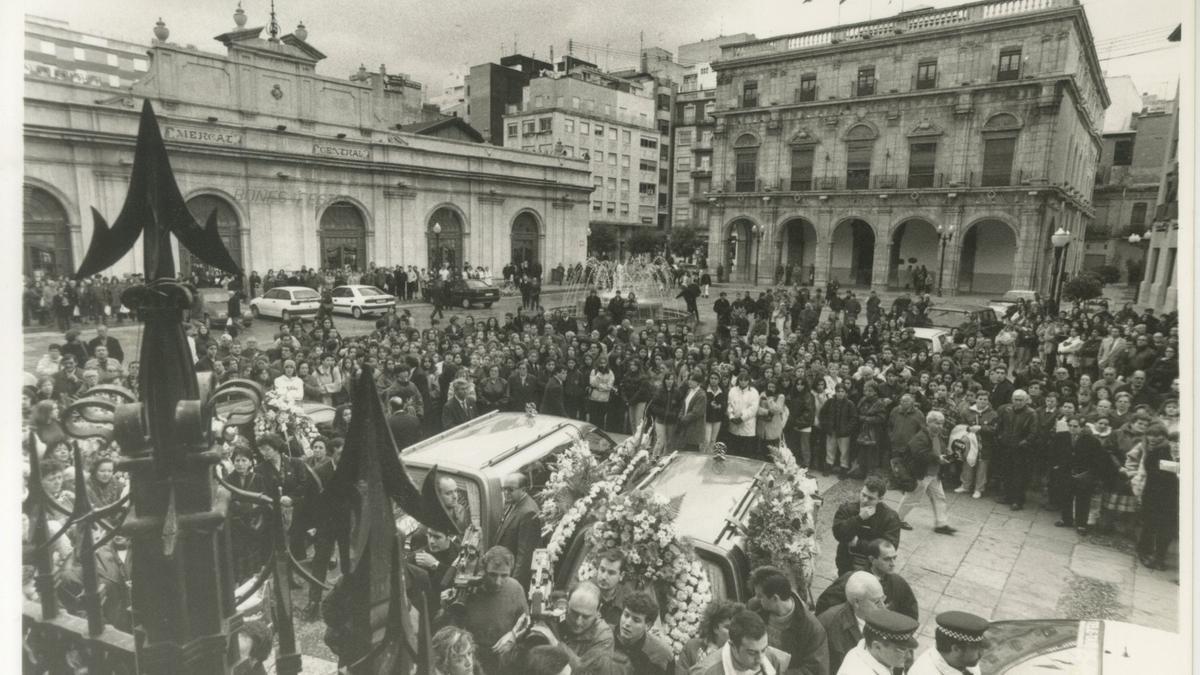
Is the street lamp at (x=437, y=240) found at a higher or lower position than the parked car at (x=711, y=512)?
higher

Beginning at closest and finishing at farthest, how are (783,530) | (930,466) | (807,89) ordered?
(783,530)
(930,466)
(807,89)

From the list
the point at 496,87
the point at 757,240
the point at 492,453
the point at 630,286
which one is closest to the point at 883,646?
the point at 492,453

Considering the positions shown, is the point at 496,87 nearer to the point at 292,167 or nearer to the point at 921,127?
the point at 292,167

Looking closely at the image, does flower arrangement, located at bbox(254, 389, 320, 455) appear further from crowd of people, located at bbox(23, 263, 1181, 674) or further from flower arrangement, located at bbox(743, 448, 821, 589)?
flower arrangement, located at bbox(743, 448, 821, 589)

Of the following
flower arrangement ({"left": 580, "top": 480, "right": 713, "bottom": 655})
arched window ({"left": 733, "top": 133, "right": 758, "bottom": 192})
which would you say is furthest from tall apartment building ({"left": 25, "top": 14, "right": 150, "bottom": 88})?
arched window ({"left": 733, "top": 133, "right": 758, "bottom": 192})

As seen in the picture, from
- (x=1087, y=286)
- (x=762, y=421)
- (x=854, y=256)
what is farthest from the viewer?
(x=854, y=256)

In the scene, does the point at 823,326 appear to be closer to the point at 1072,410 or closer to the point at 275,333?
the point at 1072,410

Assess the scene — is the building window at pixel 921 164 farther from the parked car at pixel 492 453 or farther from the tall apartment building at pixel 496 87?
the parked car at pixel 492 453

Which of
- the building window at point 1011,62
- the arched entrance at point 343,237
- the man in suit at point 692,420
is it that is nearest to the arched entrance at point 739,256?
the man in suit at point 692,420
